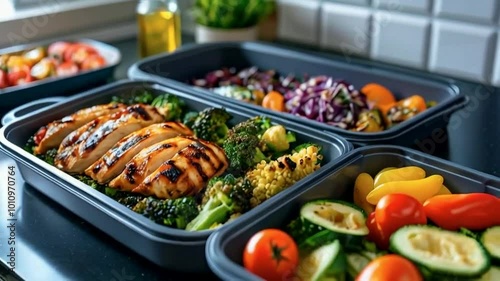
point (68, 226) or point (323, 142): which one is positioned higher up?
point (323, 142)

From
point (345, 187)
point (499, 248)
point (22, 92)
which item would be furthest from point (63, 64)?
point (499, 248)

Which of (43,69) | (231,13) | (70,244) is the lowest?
(70,244)

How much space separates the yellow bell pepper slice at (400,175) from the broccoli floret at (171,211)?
32 cm

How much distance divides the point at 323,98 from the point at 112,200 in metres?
0.68

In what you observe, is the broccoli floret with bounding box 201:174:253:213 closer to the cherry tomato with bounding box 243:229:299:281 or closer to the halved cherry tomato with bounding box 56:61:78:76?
the cherry tomato with bounding box 243:229:299:281

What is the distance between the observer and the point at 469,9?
68.9 inches

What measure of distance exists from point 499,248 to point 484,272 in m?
0.10

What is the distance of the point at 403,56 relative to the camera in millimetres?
1941

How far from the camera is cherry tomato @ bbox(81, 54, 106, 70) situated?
1.80 m

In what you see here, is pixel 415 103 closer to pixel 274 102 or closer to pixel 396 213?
pixel 274 102

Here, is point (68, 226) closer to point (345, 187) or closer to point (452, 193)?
point (345, 187)

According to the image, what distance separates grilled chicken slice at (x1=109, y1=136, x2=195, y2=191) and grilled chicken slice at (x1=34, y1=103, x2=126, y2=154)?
0.23 metres

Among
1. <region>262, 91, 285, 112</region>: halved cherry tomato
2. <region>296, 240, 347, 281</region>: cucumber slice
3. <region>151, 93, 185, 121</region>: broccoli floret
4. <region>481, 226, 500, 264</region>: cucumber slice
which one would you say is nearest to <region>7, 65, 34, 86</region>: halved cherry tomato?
<region>151, 93, 185, 121</region>: broccoli floret

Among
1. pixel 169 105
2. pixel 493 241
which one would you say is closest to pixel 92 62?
pixel 169 105
